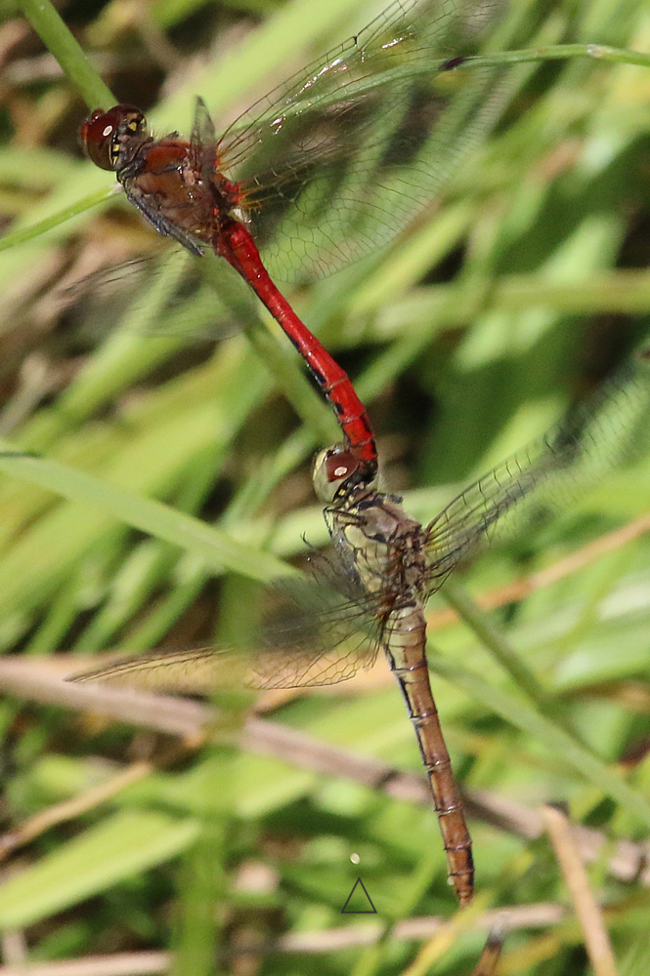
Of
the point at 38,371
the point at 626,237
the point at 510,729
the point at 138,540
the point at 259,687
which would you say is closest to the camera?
the point at 259,687

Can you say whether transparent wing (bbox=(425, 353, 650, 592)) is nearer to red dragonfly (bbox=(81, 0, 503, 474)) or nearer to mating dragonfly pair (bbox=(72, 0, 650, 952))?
mating dragonfly pair (bbox=(72, 0, 650, 952))

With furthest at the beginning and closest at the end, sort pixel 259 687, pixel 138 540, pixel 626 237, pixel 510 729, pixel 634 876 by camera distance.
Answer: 1. pixel 626 237
2. pixel 138 540
3. pixel 510 729
4. pixel 634 876
5. pixel 259 687

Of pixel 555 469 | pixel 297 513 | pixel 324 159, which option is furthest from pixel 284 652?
pixel 324 159

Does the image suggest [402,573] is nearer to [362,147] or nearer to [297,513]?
[297,513]

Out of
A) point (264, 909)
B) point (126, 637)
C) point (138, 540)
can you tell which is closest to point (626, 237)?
point (138, 540)

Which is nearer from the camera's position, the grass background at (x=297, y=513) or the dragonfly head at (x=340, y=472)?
the dragonfly head at (x=340, y=472)

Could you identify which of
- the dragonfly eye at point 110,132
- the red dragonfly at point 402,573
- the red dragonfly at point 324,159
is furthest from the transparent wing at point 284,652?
the dragonfly eye at point 110,132

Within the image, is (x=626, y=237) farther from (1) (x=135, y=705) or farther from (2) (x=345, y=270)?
(1) (x=135, y=705)

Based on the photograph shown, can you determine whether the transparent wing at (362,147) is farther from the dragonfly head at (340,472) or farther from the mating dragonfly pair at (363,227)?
the dragonfly head at (340,472)
